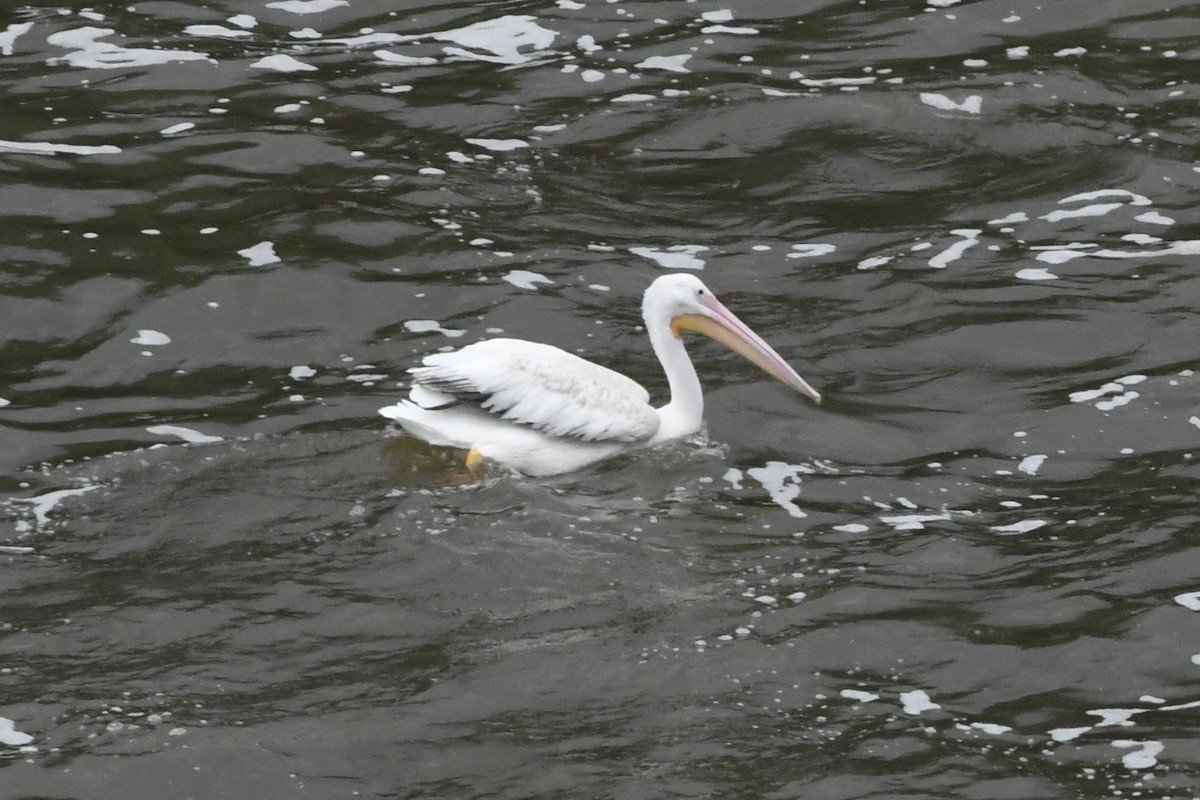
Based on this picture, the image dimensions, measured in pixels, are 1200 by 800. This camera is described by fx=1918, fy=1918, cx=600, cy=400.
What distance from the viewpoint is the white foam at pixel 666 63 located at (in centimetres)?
1180

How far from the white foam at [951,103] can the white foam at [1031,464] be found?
395 centimetres

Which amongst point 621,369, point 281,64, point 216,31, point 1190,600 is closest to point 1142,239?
point 621,369

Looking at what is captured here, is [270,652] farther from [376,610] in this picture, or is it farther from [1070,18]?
[1070,18]

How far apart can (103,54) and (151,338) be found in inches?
133

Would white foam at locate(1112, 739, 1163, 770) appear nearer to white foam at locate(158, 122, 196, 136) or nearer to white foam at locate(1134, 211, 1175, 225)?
white foam at locate(1134, 211, 1175, 225)

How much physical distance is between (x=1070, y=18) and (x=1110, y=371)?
4.48 metres

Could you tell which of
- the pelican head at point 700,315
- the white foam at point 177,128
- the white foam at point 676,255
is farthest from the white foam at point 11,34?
the pelican head at point 700,315

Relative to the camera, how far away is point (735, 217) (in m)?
10.3

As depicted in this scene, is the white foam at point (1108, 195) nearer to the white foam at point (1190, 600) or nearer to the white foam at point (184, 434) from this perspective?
the white foam at point (1190, 600)

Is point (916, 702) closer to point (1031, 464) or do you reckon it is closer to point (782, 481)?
point (782, 481)

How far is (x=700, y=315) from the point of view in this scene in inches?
340

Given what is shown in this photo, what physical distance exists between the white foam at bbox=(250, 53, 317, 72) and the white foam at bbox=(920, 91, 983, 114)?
3701 mm

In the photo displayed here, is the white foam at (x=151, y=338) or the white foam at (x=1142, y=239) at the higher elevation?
the white foam at (x=151, y=338)

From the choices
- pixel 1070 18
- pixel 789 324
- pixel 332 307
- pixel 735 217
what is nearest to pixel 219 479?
pixel 332 307
